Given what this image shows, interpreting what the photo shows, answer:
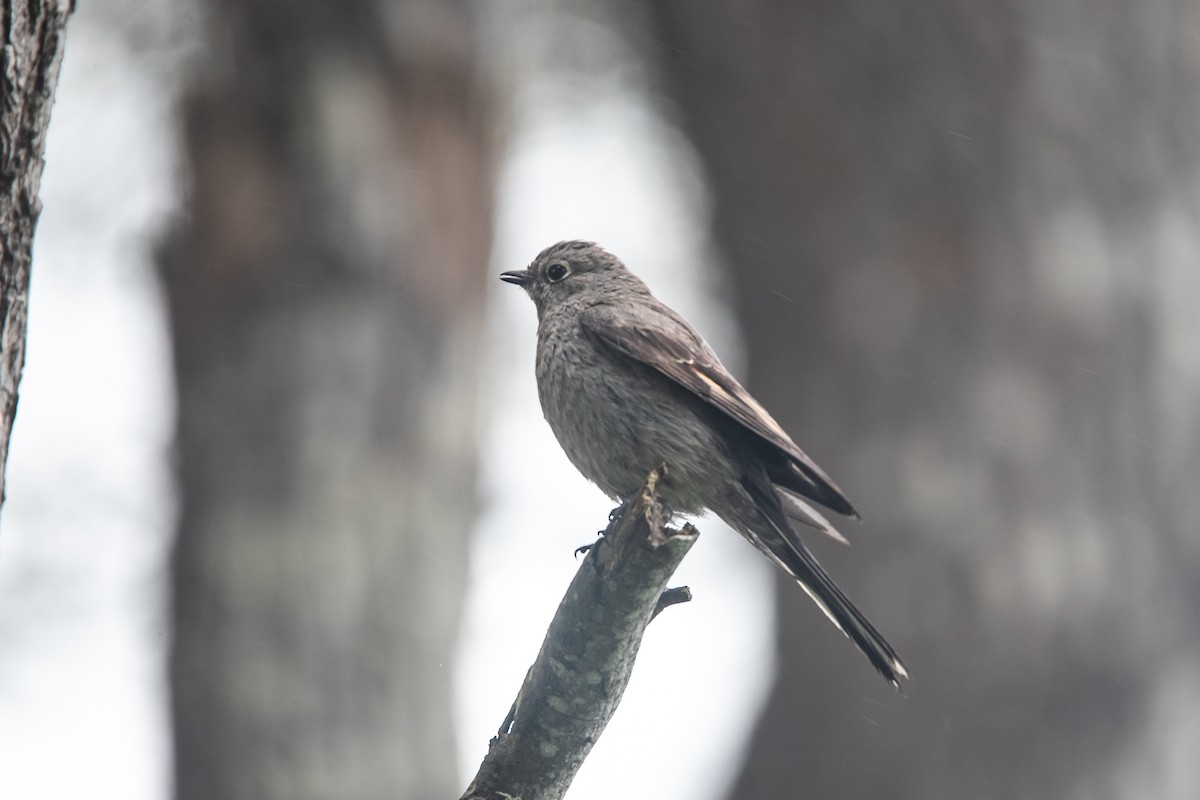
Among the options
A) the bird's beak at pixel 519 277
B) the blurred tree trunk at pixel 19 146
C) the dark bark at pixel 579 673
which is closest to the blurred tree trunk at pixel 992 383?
the bird's beak at pixel 519 277

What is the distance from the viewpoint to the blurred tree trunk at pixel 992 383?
6055 millimetres

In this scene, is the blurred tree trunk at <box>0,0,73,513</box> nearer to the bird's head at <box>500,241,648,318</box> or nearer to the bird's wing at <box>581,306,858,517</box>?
the bird's wing at <box>581,306,858,517</box>

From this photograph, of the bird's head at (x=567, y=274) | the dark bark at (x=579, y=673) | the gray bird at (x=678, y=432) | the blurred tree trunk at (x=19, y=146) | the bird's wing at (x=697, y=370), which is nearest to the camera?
the blurred tree trunk at (x=19, y=146)

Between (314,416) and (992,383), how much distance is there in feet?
11.9

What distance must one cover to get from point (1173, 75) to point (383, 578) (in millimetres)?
5253

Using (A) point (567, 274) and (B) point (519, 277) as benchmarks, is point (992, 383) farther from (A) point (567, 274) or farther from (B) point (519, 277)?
(B) point (519, 277)

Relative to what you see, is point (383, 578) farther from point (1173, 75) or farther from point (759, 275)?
point (1173, 75)

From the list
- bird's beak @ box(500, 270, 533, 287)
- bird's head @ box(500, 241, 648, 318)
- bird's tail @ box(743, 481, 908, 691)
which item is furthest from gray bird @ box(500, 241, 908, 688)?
bird's beak @ box(500, 270, 533, 287)

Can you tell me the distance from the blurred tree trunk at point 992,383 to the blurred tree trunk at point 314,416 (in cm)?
196

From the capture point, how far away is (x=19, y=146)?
2.33 m

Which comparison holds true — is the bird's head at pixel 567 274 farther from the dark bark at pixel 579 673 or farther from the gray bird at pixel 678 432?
the dark bark at pixel 579 673

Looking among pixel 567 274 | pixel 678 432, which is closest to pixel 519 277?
pixel 567 274

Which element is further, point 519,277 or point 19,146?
point 519,277

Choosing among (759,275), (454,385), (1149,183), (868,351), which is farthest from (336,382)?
(1149,183)
